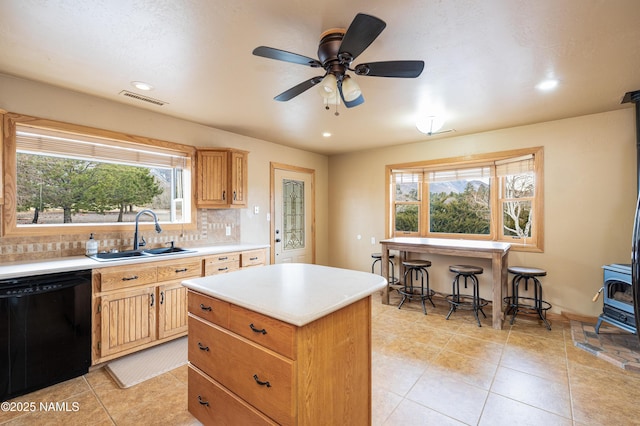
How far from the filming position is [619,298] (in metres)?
2.96

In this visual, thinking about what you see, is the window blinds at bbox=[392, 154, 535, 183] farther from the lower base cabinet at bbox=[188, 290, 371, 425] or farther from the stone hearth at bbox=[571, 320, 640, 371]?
the lower base cabinet at bbox=[188, 290, 371, 425]

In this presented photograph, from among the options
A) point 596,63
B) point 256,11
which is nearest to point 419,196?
point 596,63

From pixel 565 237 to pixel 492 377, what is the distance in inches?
93.2

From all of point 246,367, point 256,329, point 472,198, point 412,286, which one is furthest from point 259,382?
point 472,198

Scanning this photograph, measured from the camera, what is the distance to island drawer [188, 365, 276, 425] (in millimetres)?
1471

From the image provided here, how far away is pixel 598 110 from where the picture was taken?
11.0ft

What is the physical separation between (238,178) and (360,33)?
284cm

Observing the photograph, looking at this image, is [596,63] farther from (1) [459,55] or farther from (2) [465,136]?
(2) [465,136]

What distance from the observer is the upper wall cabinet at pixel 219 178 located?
376 cm

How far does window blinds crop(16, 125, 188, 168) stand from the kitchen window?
366cm

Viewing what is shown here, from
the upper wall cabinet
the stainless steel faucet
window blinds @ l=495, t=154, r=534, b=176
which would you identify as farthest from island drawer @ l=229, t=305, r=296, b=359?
window blinds @ l=495, t=154, r=534, b=176

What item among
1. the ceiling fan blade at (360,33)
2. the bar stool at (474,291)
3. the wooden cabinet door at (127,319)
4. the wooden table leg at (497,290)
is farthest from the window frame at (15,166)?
the wooden table leg at (497,290)

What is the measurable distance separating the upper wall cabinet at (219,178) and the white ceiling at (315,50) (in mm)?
627

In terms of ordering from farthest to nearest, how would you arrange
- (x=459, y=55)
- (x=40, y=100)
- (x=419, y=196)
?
(x=419, y=196), (x=40, y=100), (x=459, y=55)
